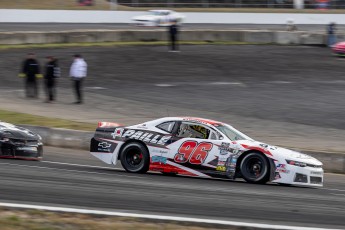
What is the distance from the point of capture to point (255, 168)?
14.6 metres

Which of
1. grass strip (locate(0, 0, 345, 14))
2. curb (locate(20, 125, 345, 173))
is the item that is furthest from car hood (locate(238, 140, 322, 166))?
grass strip (locate(0, 0, 345, 14))

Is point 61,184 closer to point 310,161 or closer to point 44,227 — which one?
point 44,227

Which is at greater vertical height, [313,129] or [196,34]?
[196,34]

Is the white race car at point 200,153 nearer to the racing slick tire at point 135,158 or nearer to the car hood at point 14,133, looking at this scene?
the racing slick tire at point 135,158

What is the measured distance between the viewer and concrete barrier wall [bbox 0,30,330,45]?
132 ft

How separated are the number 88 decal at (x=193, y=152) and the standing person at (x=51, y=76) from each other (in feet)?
38.3

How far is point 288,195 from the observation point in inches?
515

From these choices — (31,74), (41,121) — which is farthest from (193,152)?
(31,74)

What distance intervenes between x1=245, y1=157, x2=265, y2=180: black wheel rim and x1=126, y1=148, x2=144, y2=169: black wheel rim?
2.11 meters

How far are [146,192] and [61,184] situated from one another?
4.75 ft

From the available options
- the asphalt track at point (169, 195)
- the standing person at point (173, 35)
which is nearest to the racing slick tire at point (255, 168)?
the asphalt track at point (169, 195)

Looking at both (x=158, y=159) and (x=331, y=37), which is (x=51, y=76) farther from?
(x=331, y=37)

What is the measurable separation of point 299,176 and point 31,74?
14187 millimetres

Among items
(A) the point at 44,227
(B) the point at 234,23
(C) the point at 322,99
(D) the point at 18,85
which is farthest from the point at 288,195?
(B) the point at 234,23
